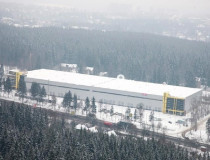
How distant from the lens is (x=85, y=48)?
46438mm

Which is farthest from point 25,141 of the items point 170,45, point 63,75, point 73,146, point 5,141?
point 170,45

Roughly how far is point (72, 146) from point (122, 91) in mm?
10842

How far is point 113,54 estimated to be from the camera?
1713 inches

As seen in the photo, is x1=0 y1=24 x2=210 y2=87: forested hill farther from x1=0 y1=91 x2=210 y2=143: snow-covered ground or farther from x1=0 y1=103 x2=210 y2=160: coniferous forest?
x1=0 y1=103 x2=210 y2=160: coniferous forest

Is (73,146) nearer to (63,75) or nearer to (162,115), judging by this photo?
(162,115)

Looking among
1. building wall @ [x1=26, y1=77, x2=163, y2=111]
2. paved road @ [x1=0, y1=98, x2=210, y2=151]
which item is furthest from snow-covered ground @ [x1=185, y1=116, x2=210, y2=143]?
building wall @ [x1=26, y1=77, x2=163, y2=111]

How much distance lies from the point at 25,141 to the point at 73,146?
6.08ft

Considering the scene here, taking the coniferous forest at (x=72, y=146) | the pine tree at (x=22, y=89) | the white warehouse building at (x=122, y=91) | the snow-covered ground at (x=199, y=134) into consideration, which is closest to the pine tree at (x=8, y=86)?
the pine tree at (x=22, y=89)

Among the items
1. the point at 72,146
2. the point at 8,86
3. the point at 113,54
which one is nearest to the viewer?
the point at 72,146

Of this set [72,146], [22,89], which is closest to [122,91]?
[22,89]

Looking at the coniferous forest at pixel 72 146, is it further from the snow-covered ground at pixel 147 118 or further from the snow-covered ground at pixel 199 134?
the snow-covered ground at pixel 147 118

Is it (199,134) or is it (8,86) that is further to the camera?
(8,86)

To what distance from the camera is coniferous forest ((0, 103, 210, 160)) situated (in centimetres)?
1698

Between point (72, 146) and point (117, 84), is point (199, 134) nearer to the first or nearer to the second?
point (72, 146)
